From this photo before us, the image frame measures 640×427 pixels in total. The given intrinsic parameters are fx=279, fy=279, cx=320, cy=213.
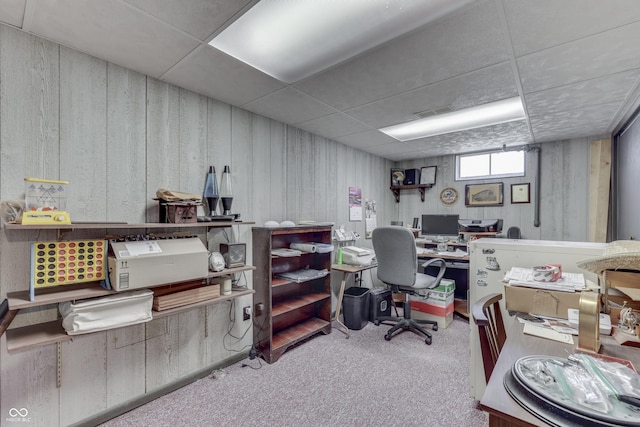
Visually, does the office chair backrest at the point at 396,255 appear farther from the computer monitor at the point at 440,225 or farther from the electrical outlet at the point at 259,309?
the computer monitor at the point at 440,225

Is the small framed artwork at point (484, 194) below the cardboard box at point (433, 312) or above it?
above

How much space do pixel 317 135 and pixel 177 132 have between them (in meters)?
1.71

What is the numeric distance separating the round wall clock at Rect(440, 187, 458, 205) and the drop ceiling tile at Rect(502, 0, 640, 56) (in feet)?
10.1

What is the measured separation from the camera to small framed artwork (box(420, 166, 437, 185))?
4.67 meters

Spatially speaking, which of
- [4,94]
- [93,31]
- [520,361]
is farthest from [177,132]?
[520,361]

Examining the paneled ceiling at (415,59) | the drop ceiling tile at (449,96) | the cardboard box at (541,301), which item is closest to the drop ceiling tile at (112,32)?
the paneled ceiling at (415,59)

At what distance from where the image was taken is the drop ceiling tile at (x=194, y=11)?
1340mm

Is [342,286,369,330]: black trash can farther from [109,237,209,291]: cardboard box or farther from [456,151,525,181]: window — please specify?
[456,151,525,181]: window

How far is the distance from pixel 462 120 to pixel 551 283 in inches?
82.5

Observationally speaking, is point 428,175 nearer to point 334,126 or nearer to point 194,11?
point 334,126

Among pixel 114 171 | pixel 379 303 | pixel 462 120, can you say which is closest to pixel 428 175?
pixel 462 120

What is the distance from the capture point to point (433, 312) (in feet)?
11.1

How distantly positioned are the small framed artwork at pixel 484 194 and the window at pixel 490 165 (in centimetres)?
16

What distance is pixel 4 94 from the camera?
1.53 metres
